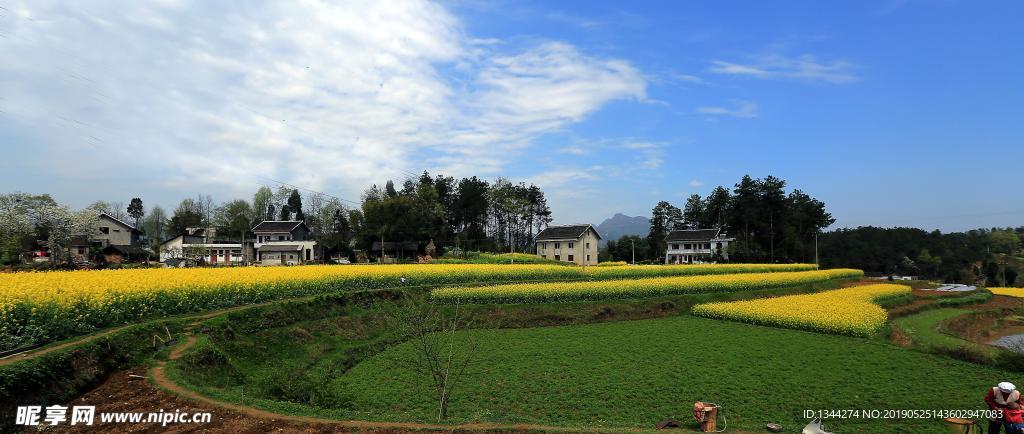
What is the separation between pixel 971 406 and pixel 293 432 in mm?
12607

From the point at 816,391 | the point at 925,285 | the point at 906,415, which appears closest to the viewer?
the point at 906,415

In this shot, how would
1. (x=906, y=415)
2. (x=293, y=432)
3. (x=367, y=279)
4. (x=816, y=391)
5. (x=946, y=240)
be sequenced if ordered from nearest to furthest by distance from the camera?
(x=293, y=432)
(x=906, y=415)
(x=816, y=391)
(x=367, y=279)
(x=946, y=240)

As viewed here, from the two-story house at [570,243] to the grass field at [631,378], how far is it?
39.5 meters

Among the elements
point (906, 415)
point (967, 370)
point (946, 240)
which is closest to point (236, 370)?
point (906, 415)

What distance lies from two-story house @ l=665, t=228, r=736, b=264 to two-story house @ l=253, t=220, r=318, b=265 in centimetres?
4528

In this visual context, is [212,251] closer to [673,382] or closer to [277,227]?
[277,227]

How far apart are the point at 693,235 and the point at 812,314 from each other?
50.0 metres

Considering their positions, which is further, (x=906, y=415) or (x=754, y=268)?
(x=754, y=268)

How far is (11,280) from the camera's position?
41.5 feet

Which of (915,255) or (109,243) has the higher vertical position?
(109,243)

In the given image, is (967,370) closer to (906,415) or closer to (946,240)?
(906,415)

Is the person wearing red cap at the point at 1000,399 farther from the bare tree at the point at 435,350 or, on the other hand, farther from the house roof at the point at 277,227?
the house roof at the point at 277,227

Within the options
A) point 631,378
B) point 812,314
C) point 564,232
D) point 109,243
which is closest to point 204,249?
point 109,243

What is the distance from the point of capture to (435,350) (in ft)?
41.3
